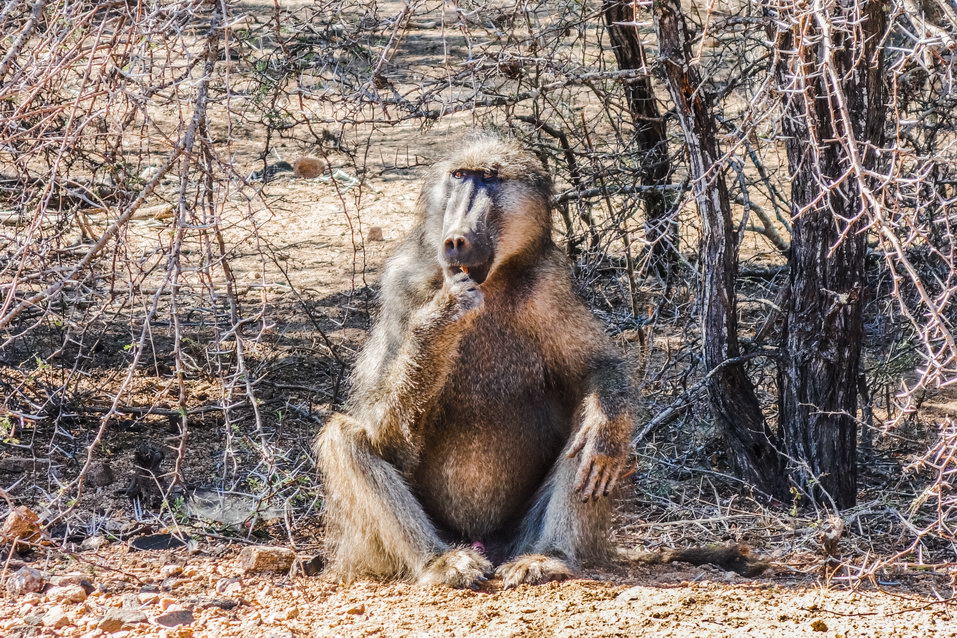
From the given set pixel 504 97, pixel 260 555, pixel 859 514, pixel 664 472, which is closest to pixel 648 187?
pixel 504 97

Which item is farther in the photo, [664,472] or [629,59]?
[629,59]

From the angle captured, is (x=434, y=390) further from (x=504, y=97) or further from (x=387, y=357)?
(x=504, y=97)

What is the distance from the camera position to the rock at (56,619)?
3.49m

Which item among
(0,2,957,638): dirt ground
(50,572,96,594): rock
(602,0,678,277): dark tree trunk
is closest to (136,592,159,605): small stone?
(0,2,957,638): dirt ground

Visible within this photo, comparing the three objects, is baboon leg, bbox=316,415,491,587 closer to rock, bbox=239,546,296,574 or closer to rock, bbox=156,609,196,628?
rock, bbox=239,546,296,574

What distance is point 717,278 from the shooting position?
16.3 feet

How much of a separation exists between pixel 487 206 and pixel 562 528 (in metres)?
1.21

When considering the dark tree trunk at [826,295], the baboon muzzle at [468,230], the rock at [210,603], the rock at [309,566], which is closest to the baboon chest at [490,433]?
the baboon muzzle at [468,230]

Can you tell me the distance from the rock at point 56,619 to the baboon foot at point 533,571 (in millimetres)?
1428

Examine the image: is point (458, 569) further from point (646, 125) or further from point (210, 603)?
point (646, 125)

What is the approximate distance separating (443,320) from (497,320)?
1.30ft

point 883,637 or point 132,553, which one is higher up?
point 132,553

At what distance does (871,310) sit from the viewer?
6.54m

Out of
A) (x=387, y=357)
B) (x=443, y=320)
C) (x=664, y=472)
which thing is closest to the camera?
(x=443, y=320)
